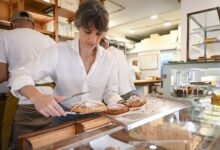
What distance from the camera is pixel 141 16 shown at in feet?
17.4

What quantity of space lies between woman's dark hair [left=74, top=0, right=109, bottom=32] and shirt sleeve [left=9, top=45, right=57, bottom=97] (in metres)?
0.23

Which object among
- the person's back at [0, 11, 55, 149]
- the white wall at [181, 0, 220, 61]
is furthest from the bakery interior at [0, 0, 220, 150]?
the person's back at [0, 11, 55, 149]

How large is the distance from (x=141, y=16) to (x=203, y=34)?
2622 millimetres

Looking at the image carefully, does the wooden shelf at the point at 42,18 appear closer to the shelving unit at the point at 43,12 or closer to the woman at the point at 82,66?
the shelving unit at the point at 43,12

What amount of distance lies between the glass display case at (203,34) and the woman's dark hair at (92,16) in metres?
2.14

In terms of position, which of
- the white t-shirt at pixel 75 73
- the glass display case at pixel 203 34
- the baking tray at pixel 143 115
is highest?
the glass display case at pixel 203 34

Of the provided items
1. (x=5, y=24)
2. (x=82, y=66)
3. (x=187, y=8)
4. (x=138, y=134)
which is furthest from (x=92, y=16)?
(x=187, y=8)

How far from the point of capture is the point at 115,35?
7.50 metres

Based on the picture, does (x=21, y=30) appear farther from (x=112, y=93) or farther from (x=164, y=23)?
(x=164, y=23)

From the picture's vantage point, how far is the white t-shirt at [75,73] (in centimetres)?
104

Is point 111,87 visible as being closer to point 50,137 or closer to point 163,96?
point 163,96

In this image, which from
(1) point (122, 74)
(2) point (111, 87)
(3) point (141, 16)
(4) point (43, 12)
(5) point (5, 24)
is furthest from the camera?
(3) point (141, 16)

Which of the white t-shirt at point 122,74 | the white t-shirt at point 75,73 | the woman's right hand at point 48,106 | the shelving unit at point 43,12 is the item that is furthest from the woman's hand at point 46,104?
the shelving unit at point 43,12

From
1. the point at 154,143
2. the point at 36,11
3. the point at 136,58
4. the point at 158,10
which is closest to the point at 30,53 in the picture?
the point at 154,143
